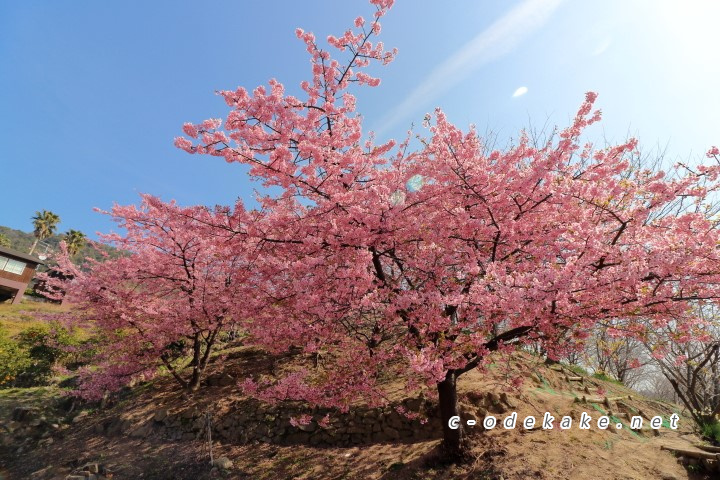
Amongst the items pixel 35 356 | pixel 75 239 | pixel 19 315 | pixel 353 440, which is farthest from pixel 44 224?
pixel 353 440

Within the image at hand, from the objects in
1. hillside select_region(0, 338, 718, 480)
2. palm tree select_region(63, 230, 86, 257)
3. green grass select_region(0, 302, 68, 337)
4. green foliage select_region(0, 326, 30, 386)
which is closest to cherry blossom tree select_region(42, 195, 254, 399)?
hillside select_region(0, 338, 718, 480)

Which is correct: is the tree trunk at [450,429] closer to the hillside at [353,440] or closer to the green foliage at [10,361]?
the hillside at [353,440]

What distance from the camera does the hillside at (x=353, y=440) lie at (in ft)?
19.7

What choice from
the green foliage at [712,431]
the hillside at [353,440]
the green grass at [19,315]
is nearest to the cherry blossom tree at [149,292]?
the hillside at [353,440]

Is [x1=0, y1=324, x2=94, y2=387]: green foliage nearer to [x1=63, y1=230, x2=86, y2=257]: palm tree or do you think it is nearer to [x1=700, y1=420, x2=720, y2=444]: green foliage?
[x1=700, y1=420, x2=720, y2=444]: green foliage

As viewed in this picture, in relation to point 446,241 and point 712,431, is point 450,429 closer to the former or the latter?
point 446,241

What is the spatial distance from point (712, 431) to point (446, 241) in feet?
23.6

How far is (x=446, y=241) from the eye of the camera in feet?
18.4

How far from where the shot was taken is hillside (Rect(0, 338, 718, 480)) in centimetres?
601

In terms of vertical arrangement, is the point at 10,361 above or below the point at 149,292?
below

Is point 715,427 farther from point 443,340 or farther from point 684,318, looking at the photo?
point 443,340

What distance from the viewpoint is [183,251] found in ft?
29.0

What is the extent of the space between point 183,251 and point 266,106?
5114 mm

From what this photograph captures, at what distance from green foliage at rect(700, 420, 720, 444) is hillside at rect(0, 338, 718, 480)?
353mm
